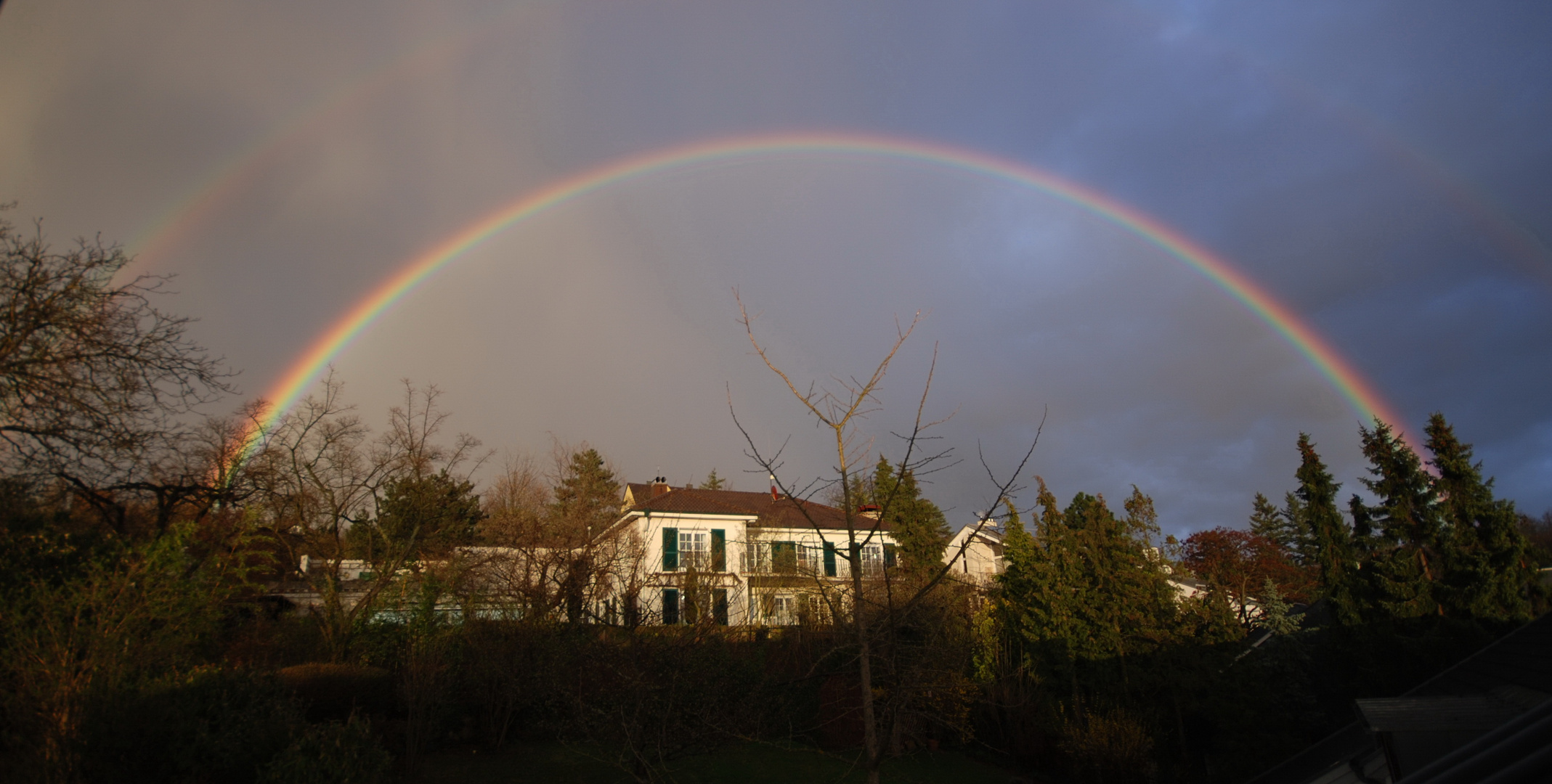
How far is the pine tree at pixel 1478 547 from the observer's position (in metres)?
16.0

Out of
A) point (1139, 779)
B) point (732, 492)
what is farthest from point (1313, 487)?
→ point (732, 492)

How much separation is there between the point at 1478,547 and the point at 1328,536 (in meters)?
2.66

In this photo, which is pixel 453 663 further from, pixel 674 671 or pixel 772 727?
pixel 674 671

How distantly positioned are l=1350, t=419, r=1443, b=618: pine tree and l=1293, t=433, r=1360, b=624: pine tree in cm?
48

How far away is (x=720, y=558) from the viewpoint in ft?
89.3

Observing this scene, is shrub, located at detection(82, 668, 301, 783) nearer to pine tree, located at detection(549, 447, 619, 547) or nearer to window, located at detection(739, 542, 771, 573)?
pine tree, located at detection(549, 447, 619, 547)

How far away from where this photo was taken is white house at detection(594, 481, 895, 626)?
648 inches

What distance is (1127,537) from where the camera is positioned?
61.1 ft

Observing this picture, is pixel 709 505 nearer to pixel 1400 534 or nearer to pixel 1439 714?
pixel 1400 534

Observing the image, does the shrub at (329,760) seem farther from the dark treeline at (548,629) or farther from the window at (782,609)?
the window at (782,609)

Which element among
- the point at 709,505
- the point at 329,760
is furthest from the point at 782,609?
the point at 329,760

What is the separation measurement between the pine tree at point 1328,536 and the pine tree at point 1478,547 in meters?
1.71

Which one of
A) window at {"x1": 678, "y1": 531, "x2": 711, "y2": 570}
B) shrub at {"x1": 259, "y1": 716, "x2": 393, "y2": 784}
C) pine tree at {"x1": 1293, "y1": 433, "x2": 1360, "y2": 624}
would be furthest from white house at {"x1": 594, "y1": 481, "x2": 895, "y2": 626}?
pine tree at {"x1": 1293, "y1": 433, "x2": 1360, "y2": 624}

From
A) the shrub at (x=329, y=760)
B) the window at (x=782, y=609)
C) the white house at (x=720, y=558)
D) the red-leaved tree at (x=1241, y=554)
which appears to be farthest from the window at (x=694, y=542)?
the red-leaved tree at (x=1241, y=554)
